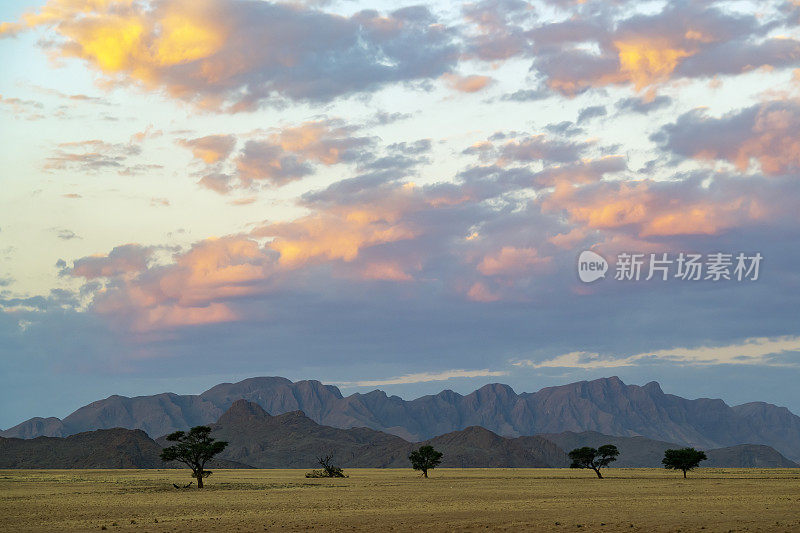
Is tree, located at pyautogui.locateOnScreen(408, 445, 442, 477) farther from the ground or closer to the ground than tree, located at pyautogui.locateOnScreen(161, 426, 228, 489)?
closer to the ground

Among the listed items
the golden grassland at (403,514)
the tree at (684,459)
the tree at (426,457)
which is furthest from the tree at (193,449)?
the tree at (684,459)

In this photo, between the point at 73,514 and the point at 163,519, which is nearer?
the point at 163,519

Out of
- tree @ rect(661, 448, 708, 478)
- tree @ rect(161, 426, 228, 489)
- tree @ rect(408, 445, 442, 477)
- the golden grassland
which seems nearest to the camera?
the golden grassland

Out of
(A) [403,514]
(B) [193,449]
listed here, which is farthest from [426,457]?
(A) [403,514]

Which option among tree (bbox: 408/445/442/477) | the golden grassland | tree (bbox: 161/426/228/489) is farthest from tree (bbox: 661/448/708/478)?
tree (bbox: 161/426/228/489)

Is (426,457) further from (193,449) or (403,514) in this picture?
(403,514)

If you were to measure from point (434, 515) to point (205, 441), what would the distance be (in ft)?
174

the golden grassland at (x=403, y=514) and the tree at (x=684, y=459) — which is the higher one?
the golden grassland at (x=403, y=514)

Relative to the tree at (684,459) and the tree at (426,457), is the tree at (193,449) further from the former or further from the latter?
the tree at (684,459)

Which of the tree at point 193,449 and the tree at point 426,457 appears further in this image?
the tree at point 426,457

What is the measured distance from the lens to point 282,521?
4809cm

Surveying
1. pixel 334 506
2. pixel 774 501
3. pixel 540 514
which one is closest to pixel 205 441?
pixel 334 506

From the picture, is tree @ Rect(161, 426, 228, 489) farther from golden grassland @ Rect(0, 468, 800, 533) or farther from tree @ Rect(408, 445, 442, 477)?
tree @ Rect(408, 445, 442, 477)

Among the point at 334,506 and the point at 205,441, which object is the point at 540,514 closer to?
the point at 334,506
